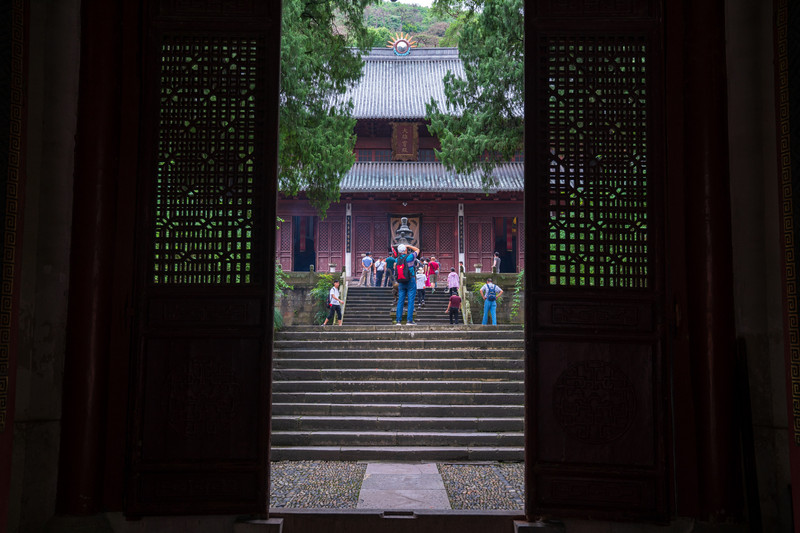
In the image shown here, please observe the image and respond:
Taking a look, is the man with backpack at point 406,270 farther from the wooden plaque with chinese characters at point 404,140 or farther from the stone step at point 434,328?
the wooden plaque with chinese characters at point 404,140

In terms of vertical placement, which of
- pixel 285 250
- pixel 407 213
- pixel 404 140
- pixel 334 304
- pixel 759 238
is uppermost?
pixel 404 140

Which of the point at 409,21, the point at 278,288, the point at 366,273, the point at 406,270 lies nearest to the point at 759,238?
the point at 406,270

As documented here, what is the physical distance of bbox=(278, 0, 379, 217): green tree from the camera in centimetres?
850

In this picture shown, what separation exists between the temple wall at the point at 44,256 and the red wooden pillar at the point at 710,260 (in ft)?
11.6

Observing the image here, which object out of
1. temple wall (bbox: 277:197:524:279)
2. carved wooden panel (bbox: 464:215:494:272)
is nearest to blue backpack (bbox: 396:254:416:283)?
temple wall (bbox: 277:197:524:279)

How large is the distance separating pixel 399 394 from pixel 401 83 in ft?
64.3

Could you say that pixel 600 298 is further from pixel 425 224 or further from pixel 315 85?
pixel 425 224

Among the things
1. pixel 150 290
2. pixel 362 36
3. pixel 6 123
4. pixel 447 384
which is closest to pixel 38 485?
pixel 150 290

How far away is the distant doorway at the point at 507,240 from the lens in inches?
844

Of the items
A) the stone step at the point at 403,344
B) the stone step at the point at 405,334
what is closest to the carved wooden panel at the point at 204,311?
the stone step at the point at 403,344

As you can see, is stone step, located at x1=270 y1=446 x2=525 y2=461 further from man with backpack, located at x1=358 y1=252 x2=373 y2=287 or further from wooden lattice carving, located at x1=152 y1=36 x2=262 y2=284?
man with backpack, located at x1=358 y1=252 x2=373 y2=287

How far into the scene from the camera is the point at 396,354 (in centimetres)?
895

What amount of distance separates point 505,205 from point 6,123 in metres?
19.1

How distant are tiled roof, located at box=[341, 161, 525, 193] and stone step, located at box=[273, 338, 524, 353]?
10976 millimetres
